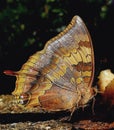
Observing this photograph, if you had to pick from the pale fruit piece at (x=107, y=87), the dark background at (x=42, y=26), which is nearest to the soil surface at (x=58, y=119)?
the pale fruit piece at (x=107, y=87)

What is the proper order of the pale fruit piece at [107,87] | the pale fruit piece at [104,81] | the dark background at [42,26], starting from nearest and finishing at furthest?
the pale fruit piece at [107,87] → the pale fruit piece at [104,81] → the dark background at [42,26]

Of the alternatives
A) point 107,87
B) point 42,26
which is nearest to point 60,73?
point 107,87

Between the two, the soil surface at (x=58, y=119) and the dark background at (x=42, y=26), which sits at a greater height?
the dark background at (x=42, y=26)

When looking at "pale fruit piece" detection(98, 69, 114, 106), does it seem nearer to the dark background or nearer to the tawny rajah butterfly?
Answer: the tawny rajah butterfly

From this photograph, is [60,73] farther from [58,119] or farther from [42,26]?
[42,26]

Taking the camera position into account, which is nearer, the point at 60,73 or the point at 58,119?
the point at 60,73

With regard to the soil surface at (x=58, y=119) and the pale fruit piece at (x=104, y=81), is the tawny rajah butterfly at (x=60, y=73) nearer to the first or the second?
the soil surface at (x=58, y=119)
